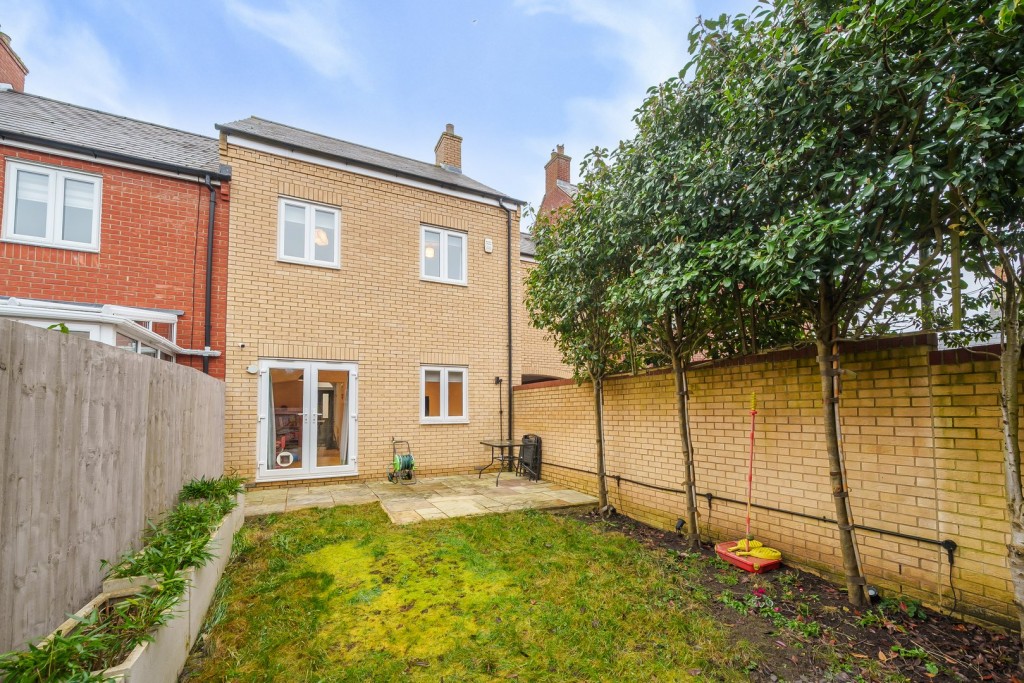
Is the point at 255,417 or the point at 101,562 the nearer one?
the point at 101,562

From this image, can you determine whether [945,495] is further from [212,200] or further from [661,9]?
[212,200]

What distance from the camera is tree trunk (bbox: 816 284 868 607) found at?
11.0 feet

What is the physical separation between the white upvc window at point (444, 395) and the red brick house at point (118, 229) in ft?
11.6

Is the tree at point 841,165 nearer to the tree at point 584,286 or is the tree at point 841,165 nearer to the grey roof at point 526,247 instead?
the tree at point 584,286

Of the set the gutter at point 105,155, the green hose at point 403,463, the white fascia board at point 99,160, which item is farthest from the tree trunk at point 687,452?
the white fascia board at point 99,160

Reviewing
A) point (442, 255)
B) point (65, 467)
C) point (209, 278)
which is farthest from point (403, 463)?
point (65, 467)

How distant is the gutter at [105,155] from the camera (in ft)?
21.5

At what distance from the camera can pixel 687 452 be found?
15.8ft

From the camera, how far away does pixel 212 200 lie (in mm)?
7668

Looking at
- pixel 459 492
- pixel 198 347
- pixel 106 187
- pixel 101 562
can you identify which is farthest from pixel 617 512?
pixel 106 187

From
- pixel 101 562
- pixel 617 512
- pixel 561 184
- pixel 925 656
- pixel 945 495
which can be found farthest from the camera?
pixel 561 184

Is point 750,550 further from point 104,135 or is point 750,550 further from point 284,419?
point 104,135

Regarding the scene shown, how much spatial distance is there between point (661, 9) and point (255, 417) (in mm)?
9874

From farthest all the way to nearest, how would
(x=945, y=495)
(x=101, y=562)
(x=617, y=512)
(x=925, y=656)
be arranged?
(x=617, y=512)
(x=945, y=495)
(x=925, y=656)
(x=101, y=562)
